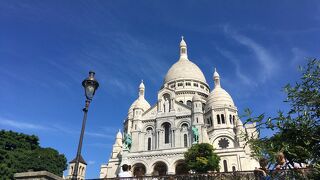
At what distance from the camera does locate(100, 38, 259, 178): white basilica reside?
40.0 m

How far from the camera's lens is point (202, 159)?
1326 inches

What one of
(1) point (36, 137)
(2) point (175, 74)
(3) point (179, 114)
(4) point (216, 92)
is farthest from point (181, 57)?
(1) point (36, 137)

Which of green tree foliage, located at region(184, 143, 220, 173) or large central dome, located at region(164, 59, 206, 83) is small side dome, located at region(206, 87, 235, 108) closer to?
large central dome, located at region(164, 59, 206, 83)

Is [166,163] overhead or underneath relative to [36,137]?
underneath

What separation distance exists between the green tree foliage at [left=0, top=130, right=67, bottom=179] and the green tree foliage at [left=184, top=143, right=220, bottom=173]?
2215cm

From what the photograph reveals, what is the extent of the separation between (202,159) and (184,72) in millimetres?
30675

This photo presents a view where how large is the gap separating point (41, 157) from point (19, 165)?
4246mm

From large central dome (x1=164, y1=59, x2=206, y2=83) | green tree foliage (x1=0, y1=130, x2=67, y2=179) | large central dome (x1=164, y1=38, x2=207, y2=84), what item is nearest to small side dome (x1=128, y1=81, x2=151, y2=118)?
large central dome (x1=164, y1=38, x2=207, y2=84)

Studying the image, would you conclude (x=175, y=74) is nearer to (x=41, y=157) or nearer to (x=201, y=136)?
(x=201, y=136)

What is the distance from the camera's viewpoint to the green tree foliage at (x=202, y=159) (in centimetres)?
3341

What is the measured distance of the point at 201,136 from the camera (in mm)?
41906

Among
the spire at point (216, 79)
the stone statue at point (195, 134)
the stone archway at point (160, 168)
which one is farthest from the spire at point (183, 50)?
the stone archway at point (160, 168)

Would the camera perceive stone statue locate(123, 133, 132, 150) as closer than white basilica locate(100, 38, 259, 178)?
No

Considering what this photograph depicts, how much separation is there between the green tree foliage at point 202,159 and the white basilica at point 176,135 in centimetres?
445
